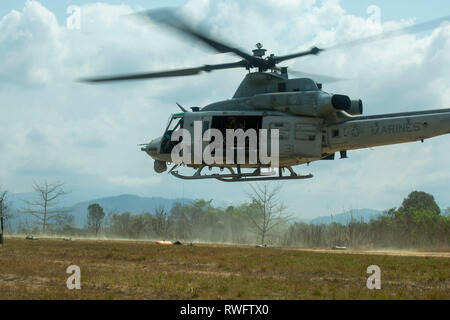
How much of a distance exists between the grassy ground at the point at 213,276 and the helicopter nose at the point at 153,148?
437cm

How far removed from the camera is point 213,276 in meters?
12.9

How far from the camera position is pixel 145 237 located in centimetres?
4044

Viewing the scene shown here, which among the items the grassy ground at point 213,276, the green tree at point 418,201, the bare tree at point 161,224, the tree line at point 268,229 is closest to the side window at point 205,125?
the grassy ground at point 213,276

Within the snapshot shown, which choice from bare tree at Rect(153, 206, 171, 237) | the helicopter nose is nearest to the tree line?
bare tree at Rect(153, 206, 171, 237)

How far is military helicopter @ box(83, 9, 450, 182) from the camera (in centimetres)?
1650

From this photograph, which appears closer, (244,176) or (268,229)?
(244,176)

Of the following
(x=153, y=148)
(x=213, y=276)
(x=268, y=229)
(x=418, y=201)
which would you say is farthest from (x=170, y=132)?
(x=418, y=201)

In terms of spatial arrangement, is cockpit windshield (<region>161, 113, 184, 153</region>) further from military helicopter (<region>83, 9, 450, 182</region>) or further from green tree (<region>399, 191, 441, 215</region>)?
green tree (<region>399, 191, 441, 215</region>)

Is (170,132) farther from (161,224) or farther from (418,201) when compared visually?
(418,201)

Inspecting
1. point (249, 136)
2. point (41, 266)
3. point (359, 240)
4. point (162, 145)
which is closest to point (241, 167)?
point (249, 136)

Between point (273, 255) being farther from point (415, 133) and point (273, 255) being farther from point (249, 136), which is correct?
point (415, 133)
